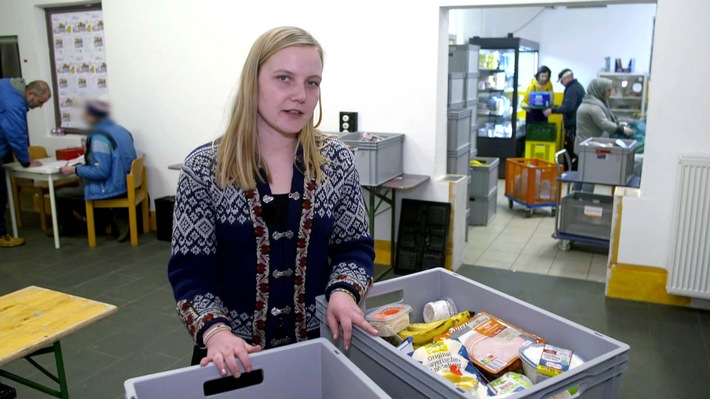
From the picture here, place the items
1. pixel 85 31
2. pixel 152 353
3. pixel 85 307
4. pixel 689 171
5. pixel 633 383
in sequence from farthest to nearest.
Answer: pixel 85 31
pixel 689 171
pixel 152 353
pixel 633 383
pixel 85 307

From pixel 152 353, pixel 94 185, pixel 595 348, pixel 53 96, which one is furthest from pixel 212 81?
pixel 595 348

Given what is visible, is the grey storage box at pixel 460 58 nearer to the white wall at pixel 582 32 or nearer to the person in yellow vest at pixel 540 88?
the person in yellow vest at pixel 540 88

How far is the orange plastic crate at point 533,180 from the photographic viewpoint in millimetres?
6094

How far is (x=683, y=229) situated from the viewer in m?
3.69

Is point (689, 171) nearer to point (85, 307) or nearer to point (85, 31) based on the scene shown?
point (85, 307)

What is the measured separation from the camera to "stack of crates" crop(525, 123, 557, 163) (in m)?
8.09

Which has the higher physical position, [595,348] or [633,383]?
[595,348]

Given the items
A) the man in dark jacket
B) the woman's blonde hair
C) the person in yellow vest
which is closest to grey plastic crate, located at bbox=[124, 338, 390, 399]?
the woman's blonde hair

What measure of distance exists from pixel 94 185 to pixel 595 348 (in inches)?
191

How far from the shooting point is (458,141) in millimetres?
4883

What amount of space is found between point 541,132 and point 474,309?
23.4ft

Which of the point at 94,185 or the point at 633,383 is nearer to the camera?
the point at 633,383

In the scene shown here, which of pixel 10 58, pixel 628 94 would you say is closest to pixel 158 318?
pixel 10 58

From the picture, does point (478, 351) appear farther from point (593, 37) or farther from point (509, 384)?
point (593, 37)
